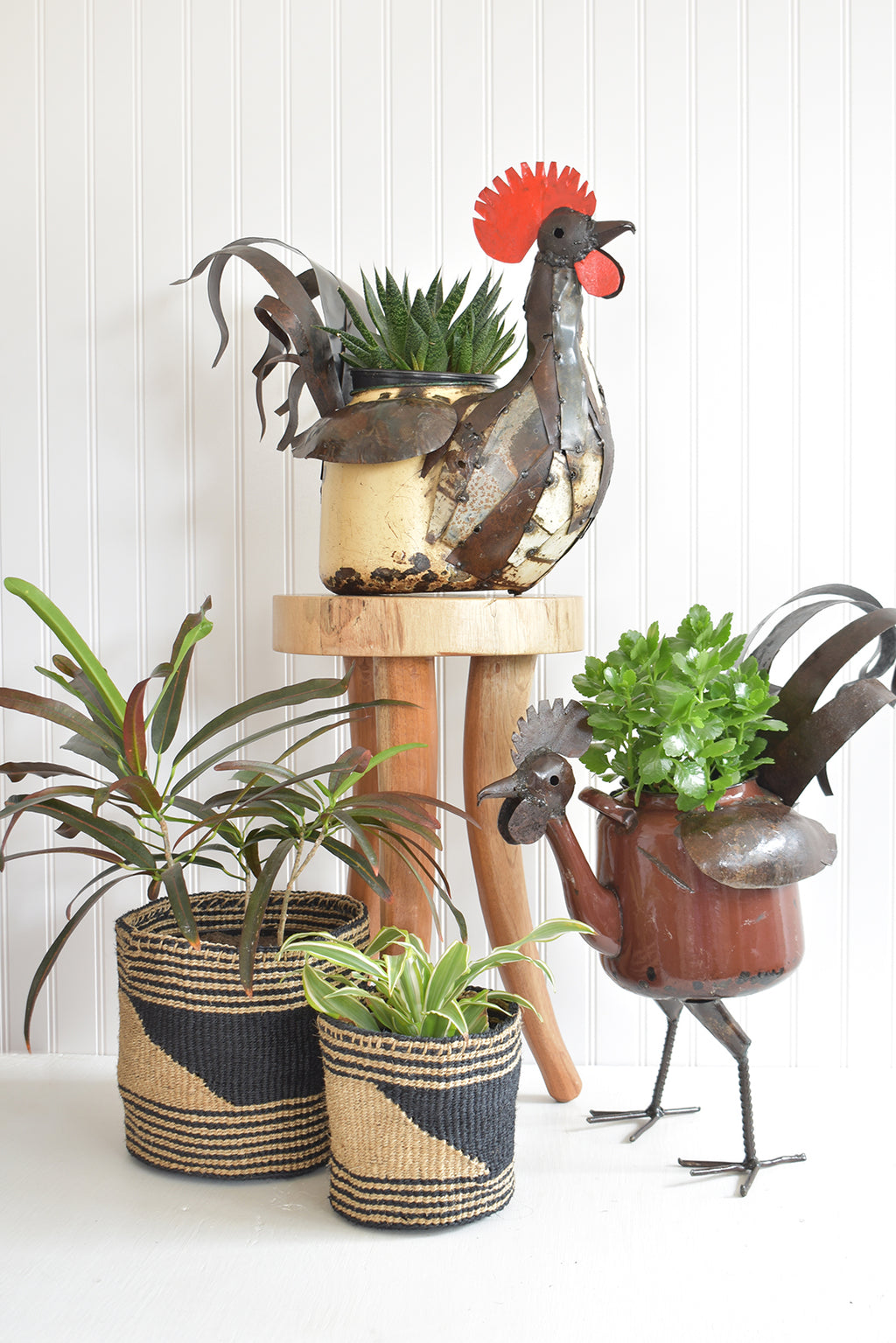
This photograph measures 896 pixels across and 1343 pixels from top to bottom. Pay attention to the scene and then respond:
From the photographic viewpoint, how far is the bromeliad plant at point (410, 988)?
3.46ft

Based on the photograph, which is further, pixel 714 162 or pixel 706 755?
pixel 714 162

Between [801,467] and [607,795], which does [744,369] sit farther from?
[607,795]

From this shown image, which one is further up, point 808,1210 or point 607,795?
point 607,795

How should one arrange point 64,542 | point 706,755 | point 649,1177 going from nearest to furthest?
point 706,755 → point 649,1177 → point 64,542

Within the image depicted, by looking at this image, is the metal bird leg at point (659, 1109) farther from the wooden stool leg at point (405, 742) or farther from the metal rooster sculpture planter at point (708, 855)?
the wooden stool leg at point (405, 742)

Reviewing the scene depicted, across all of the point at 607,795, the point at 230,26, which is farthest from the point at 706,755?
the point at 230,26

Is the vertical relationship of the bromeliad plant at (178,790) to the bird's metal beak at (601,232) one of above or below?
below

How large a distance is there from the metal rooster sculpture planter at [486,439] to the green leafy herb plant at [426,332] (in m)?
0.02

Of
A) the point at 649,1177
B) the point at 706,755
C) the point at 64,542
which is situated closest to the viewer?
the point at 706,755

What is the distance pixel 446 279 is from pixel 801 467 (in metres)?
0.53

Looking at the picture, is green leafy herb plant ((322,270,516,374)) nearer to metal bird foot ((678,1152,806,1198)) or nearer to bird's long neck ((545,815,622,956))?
bird's long neck ((545,815,622,956))

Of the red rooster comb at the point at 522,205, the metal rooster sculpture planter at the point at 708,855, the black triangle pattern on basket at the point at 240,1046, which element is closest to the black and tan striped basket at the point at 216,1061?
the black triangle pattern on basket at the point at 240,1046

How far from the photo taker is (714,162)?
145cm

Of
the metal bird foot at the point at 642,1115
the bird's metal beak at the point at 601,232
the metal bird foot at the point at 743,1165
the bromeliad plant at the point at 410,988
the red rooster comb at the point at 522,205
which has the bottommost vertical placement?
the metal bird foot at the point at 642,1115
